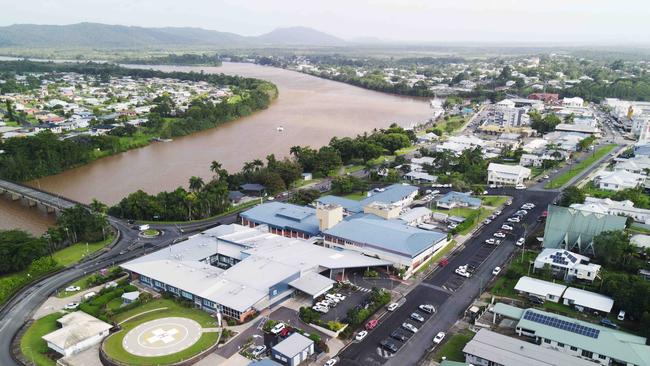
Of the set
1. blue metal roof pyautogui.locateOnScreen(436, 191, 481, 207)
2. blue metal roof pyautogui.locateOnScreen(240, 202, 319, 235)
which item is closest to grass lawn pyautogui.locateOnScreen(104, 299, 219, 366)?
blue metal roof pyautogui.locateOnScreen(240, 202, 319, 235)

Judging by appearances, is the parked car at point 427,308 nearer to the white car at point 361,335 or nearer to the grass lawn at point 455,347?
the grass lawn at point 455,347

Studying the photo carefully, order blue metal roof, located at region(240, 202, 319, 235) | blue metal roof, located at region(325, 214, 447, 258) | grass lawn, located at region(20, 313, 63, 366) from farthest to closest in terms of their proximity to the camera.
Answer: blue metal roof, located at region(240, 202, 319, 235)
blue metal roof, located at region(325, 214, 447, 258)
grass lawn, located at region(20, 313, 63, 366)

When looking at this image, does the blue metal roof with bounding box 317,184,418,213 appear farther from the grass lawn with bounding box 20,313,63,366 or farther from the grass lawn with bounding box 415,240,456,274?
the grass lawn with bounding box 20,313,63,366

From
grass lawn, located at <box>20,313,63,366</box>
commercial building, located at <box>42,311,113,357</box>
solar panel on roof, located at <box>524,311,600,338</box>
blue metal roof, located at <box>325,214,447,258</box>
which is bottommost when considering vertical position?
grass lawn, located at <box>20,313,63,366</box>

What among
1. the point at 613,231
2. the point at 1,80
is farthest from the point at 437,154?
the point at 1,80

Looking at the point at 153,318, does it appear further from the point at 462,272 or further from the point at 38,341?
the point at 462,272

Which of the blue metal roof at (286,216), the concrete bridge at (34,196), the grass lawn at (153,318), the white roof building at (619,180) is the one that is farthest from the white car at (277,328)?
the white roof building at (619,180)
